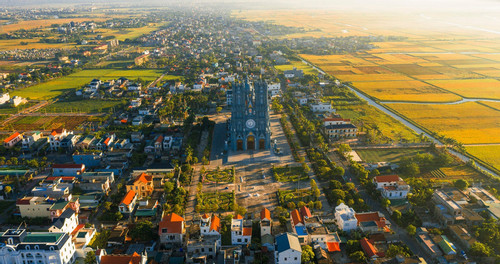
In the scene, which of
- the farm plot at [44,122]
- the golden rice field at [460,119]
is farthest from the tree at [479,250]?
the farm plot at [44,122]

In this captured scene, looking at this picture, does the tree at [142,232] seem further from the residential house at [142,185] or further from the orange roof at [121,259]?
the residential house at [142,185]

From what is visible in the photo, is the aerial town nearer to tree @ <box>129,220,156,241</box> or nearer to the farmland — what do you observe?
tree @ <box>129,220,156,241</box>

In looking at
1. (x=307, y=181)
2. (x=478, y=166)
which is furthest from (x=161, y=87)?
(x=478, y=166)

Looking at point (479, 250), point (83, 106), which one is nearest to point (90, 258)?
point (479, 250)

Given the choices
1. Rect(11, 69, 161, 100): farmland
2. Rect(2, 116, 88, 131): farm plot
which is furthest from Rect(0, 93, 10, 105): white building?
Rect(2, 116, 88, 131): farm plot

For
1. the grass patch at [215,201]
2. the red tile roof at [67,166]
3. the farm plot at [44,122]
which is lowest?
the farm plot at [44,122]

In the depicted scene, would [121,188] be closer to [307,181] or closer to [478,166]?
[307,181]

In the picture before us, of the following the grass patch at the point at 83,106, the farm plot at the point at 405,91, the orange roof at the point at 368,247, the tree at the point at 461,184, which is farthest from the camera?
the farm plot at the point at 405,91
